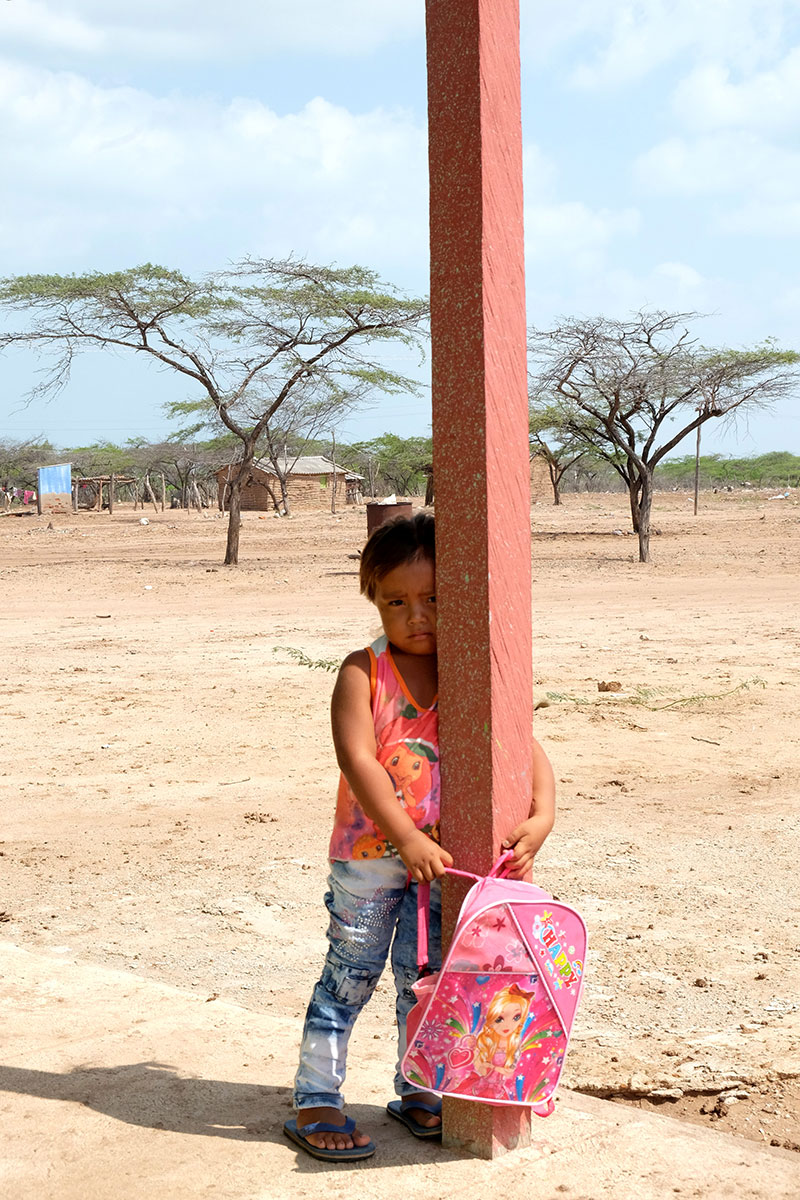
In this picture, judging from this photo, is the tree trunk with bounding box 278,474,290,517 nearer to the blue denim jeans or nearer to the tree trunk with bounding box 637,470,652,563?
the tree trunk with bounding box 637,470,652,563

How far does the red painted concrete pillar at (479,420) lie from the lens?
82.3 inches

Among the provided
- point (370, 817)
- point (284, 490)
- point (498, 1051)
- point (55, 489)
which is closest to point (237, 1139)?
point (498, 1051)

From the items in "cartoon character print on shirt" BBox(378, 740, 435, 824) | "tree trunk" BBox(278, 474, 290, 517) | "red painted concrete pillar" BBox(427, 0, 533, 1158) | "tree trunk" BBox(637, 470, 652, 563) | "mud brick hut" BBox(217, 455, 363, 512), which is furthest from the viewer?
"mud brick hut" BBox(217, 455, 363, 512)

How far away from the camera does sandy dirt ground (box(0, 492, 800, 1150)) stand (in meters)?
3.20

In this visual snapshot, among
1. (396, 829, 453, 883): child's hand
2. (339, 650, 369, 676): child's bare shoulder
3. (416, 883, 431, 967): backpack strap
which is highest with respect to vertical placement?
(339, 650, 369, 676): child's bare shoulder

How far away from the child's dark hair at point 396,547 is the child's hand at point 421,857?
0.48m

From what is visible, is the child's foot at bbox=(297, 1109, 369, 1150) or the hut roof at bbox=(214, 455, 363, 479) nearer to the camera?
the child's foot at bbox=(297, 1109, 369, 1150)

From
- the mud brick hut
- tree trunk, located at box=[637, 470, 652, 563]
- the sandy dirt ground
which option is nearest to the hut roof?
the mud brick hut

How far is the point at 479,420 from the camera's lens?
83.3 inches

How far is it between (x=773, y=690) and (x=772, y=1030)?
202 inches

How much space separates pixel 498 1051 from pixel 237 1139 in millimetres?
559

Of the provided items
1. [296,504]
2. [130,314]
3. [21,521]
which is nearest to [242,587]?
[130,314]

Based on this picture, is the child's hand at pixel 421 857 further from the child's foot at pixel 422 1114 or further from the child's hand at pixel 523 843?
the child's foot at pixel 422 1114

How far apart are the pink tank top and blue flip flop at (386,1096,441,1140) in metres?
0.52
